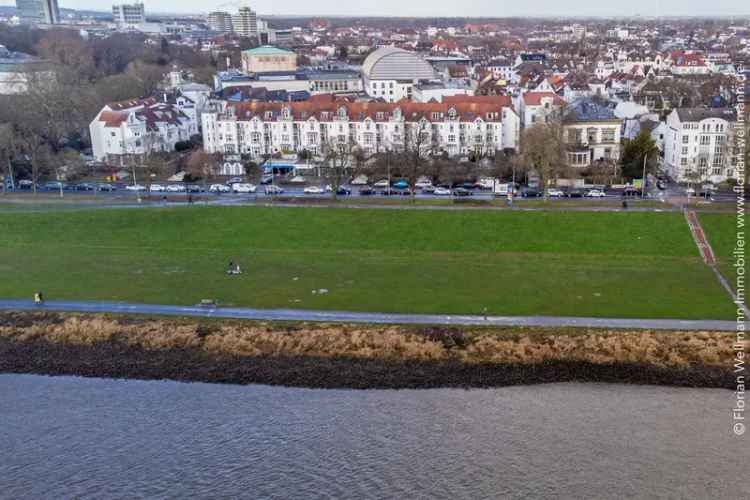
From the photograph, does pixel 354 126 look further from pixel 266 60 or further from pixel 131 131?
pixel 266 60

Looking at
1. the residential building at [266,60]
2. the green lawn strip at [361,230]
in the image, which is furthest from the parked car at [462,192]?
the residential building at [266,60]

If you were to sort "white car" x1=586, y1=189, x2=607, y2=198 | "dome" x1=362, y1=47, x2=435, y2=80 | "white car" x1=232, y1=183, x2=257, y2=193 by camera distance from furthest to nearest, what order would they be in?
"dome" x1=362, y1=47, x2=435, y2=80, "white car" x1=232, y1=183, x2=257, y2=193, "white car" x1=586, y1=189, x2=607, y2=198

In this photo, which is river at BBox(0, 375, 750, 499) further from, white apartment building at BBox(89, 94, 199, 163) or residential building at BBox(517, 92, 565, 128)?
white apartment building at BBox(89, 94, 199, 163)

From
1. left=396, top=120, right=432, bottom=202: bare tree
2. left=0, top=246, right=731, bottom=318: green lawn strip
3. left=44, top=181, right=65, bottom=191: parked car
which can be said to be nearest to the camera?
left=0, top=246, right=731, bottom=318: green lawn strip

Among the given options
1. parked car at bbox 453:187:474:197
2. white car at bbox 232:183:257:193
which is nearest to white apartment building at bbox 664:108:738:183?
parked car at bbox 453:187:474:197

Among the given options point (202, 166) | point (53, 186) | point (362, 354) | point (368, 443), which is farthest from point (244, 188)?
point (368, 443)
